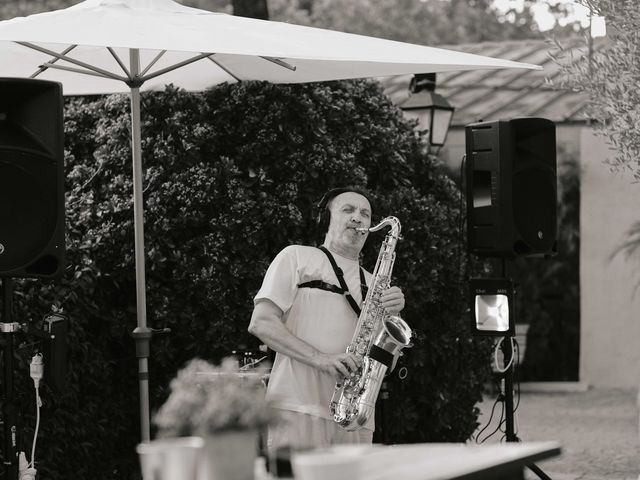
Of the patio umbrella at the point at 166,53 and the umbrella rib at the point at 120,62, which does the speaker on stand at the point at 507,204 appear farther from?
the umbrella rib at the point at 120,62

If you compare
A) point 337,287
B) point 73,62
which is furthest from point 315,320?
point 73,62

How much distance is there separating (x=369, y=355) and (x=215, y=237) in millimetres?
1862

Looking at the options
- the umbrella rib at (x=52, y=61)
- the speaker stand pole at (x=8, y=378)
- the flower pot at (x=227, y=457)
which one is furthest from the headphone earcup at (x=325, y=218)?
the flower pot at (x=227, y=457)

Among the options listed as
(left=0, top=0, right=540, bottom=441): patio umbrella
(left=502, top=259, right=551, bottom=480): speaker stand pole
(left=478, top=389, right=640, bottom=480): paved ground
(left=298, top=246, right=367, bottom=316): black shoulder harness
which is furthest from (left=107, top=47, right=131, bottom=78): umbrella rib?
(left=478, top=389, right=640, bottom=480): paved ground

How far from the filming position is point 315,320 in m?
5.21

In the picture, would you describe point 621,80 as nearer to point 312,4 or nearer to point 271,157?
point 271,157

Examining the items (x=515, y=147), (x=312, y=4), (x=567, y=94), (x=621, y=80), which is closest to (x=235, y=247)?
(x=515, y=147)

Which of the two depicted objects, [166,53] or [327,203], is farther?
[166,53]

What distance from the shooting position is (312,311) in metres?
5.21

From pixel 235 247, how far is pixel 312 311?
1.70 metres

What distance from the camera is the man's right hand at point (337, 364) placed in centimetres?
501

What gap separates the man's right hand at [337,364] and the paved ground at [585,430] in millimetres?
3267

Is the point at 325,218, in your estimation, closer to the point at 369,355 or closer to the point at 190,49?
the point at 369,355

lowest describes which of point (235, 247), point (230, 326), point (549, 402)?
point (549, 402)
